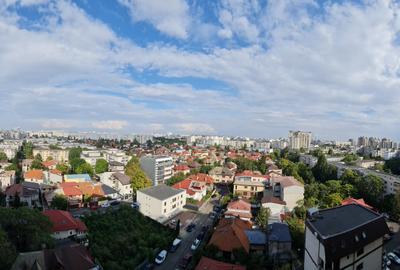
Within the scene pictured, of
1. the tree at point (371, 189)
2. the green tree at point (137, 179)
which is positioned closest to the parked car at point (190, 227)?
the green tree at point (137, 179)

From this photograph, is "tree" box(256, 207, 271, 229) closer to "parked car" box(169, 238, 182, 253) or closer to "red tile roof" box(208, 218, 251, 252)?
"red tile roof" box(208, 218, 251, 252)

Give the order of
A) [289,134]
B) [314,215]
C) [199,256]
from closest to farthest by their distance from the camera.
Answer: [314,215], [199,256], [289,134]

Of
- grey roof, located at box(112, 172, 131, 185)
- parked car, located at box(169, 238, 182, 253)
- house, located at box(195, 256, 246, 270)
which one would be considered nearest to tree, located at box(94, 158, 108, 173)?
grey roof, located at box(112, 172, 131, 185)

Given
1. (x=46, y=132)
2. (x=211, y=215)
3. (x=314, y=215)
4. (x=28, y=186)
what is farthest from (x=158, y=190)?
(x=46, y=132)

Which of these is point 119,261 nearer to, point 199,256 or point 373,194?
point 199,256

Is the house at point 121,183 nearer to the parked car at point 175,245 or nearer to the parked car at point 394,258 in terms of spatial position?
the parked car at point 175,245
